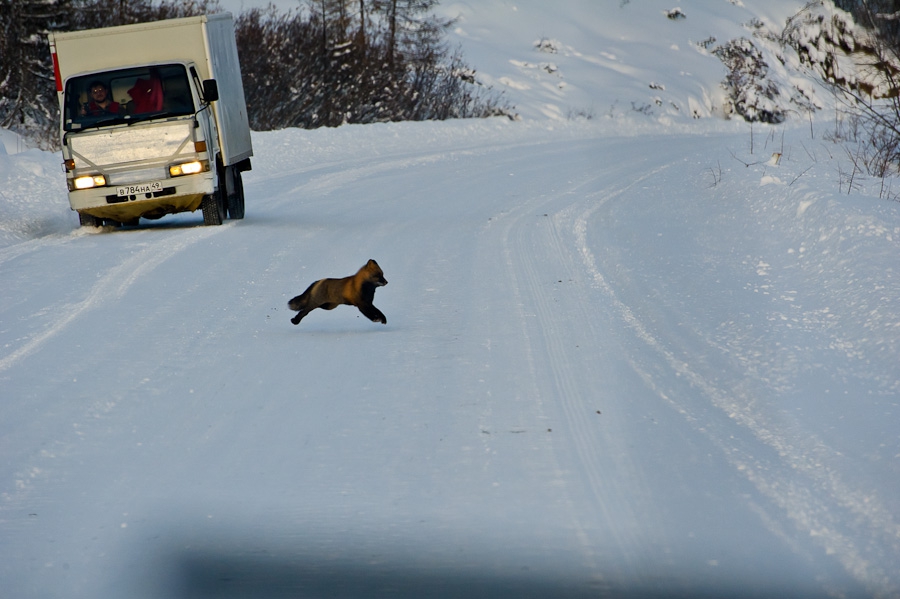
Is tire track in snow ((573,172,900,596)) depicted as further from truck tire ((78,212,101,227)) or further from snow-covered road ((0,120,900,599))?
truck tire ((78,212,101,227))

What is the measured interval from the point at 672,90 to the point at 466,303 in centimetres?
4242

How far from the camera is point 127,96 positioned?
Result: 1330 centimetres

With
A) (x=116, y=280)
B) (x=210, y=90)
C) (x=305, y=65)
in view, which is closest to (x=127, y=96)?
(x=210, y=90)

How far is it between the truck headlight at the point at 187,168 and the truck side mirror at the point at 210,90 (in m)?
0.88

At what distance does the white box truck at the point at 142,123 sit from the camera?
1284 centimetres

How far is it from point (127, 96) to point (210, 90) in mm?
1129

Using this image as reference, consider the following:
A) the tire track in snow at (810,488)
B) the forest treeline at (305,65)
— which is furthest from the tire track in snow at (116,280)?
the forest treeline at (305,65)

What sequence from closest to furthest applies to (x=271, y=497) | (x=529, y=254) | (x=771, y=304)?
1. (x=271, y=497)
2. (x=771, y=304)
3. (x=529, y=254)

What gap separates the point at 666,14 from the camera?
56.5 metres

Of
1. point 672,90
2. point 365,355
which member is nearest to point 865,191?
point 365,355

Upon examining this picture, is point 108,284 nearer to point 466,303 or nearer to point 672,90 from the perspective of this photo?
Result: point 466,303

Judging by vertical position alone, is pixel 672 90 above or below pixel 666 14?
below

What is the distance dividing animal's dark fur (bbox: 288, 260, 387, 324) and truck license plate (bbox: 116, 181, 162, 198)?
5.93m

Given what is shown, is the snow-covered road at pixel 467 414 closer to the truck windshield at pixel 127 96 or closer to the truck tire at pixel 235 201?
the truck windshield at pixel 127 96
